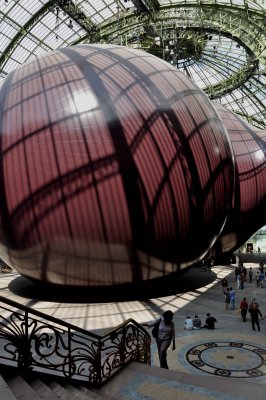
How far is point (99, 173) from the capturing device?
Answer: 12.5 meters

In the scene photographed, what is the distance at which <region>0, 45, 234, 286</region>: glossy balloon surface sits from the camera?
12.5 meters

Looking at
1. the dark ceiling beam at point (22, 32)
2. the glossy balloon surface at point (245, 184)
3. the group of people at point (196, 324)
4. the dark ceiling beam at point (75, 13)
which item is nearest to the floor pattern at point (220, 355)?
the group of people at point (196, 324)

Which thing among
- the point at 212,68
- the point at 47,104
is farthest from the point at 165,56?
the point at 47,104

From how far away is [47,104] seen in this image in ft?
42.5

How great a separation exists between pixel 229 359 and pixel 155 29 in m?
32.0

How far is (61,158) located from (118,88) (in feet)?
10.2

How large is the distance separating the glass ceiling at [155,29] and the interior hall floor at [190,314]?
2324 cm

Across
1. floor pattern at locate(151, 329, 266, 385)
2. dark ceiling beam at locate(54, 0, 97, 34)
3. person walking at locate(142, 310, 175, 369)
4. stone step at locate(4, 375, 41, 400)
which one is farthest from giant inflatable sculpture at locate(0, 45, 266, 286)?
dark ceiling beam at locate(54, 0, 97, 34)

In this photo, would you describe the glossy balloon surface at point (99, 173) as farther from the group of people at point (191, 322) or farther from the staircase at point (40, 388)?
the staircase at point (40, 388)

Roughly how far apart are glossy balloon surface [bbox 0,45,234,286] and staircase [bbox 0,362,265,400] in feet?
23.8

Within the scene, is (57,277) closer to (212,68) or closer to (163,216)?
(163,216)

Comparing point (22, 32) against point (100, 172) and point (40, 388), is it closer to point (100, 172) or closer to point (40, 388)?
point (100, 172)

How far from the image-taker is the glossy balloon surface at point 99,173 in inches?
492

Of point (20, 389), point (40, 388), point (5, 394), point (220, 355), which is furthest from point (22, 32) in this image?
point (5, 394)
